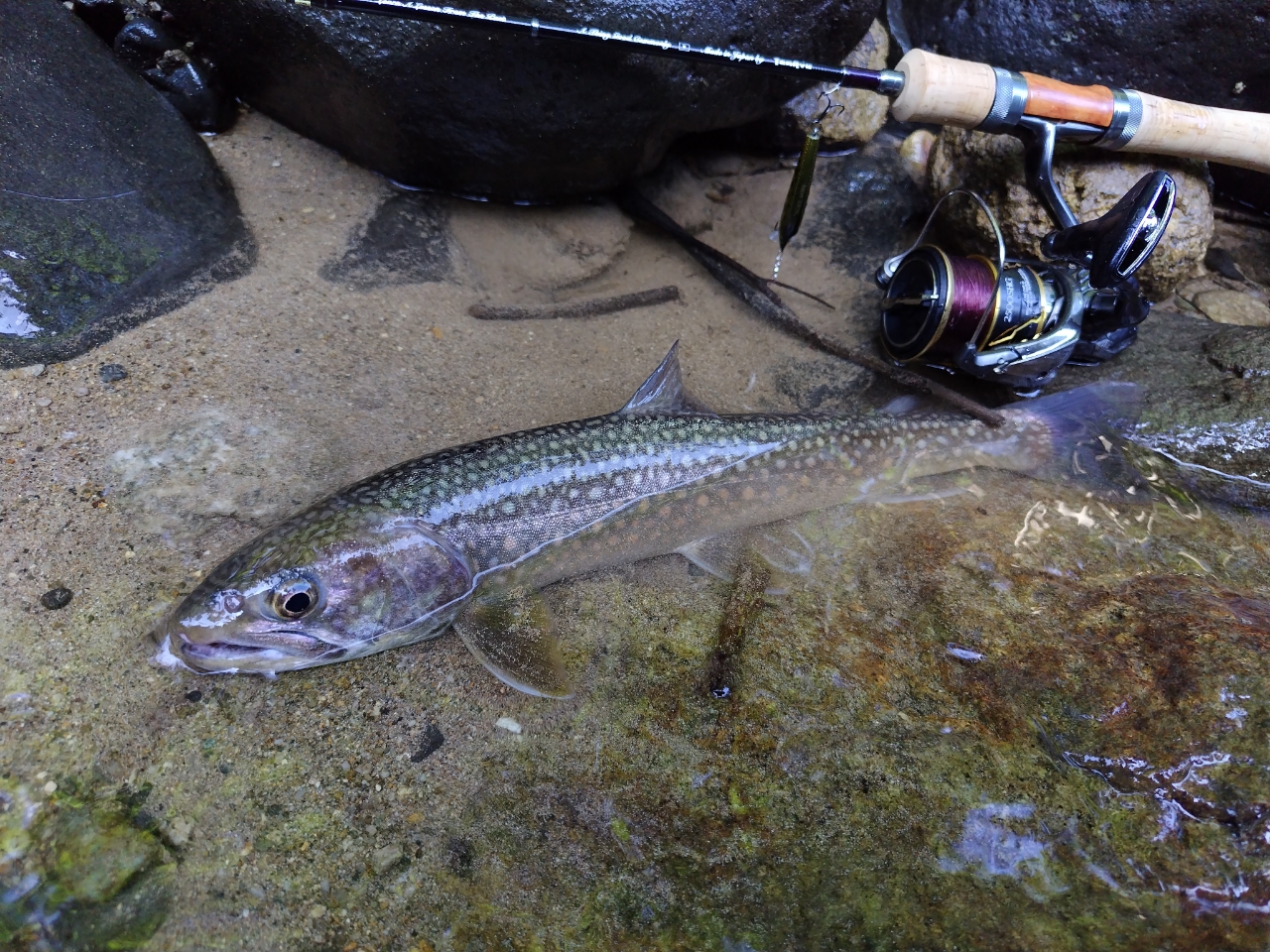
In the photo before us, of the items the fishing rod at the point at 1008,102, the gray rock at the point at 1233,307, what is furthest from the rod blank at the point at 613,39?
the gray rock at the point at 1233,307

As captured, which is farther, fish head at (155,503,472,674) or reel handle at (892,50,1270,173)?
reel handle at (892,50,1270,173)

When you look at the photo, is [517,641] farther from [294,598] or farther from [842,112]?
[842,112]

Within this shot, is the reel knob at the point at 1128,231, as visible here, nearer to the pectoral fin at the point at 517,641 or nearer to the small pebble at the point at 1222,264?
the small pebble at the point at 1222,264

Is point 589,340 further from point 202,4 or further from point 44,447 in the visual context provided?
point 202,4

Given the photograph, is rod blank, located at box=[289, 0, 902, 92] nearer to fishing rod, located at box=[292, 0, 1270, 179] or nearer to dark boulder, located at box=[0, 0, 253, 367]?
fishing rod, located at box=[292, 0, 1270, 179]

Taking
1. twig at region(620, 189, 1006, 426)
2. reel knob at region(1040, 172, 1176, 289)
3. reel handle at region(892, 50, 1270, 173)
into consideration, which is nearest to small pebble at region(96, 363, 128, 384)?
twig at region(620, 189, 1006, 426)

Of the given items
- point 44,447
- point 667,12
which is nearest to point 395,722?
point 44,447
